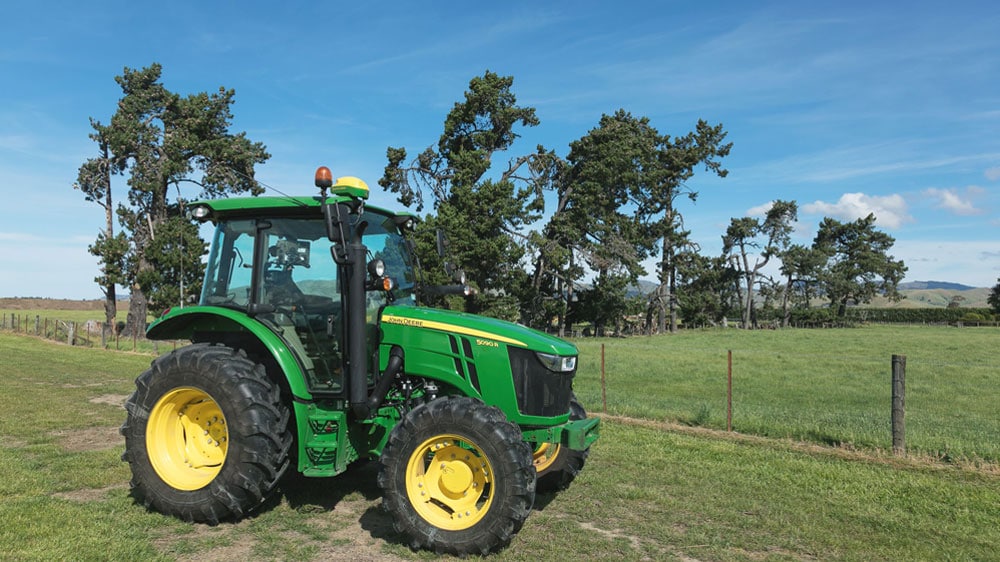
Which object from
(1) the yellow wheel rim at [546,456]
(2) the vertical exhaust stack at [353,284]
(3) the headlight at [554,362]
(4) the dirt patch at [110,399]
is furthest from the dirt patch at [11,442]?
(3) the headlight at [554,362]

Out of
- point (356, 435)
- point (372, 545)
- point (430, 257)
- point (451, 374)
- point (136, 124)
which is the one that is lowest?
point (372, 545)

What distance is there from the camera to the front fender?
5.06 meters

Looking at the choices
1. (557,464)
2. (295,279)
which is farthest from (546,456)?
(295,279)

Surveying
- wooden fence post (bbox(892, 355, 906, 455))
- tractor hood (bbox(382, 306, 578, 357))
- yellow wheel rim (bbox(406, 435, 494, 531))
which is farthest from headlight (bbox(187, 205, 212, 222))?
wooden fence post (bbox(892, 355, 906, 455))

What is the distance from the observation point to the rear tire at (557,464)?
586cm

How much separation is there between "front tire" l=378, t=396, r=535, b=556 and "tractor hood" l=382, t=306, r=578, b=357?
1.87 feet

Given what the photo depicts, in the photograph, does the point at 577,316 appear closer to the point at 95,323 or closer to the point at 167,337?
the point at 95,323

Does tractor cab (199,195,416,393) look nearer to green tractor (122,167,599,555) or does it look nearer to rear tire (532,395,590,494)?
green tractor (122,167,599,555)

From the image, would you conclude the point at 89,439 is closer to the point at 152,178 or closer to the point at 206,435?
the point at 206,435

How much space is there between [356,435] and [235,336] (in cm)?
145

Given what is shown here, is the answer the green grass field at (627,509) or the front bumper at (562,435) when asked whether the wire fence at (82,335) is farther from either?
the front bumper at (562,435)

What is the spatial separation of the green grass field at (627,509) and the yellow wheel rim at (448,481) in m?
0.34

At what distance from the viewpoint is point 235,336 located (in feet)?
18.8

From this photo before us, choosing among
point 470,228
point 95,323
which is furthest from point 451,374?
point 95,323
